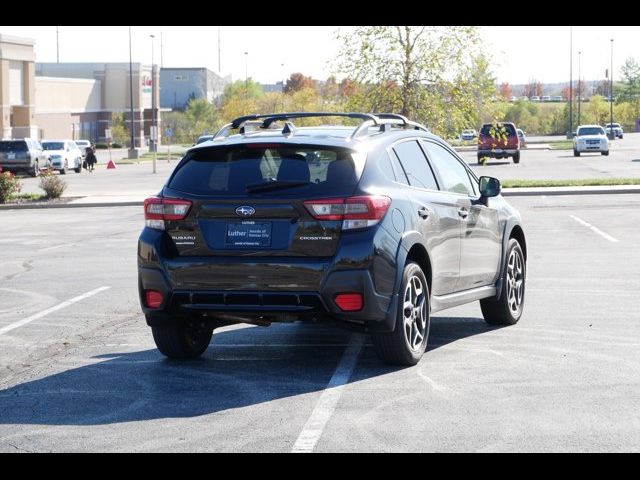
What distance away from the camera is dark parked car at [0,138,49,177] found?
2222 inches

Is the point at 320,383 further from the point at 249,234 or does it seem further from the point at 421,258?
the point at 421,258

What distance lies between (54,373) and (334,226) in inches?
91.5

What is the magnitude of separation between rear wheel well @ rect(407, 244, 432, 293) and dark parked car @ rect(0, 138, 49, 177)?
48.5 metres

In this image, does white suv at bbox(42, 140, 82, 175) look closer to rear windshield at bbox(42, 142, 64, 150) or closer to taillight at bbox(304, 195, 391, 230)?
rear windshield at bbox(42, 142, 64, 150)

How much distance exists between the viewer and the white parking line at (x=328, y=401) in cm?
692

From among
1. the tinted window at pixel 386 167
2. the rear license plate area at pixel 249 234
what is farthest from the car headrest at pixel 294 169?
the tinted window at pixel 386 167

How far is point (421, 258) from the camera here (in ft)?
31.9

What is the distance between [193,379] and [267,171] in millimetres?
1564

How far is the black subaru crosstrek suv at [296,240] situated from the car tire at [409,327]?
0.04 ft

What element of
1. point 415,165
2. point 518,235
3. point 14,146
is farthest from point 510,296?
point 14,146

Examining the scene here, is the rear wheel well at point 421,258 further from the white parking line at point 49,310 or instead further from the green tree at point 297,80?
the green tree at point 297,80

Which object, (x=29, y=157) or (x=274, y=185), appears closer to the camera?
(x=274, y=185)
